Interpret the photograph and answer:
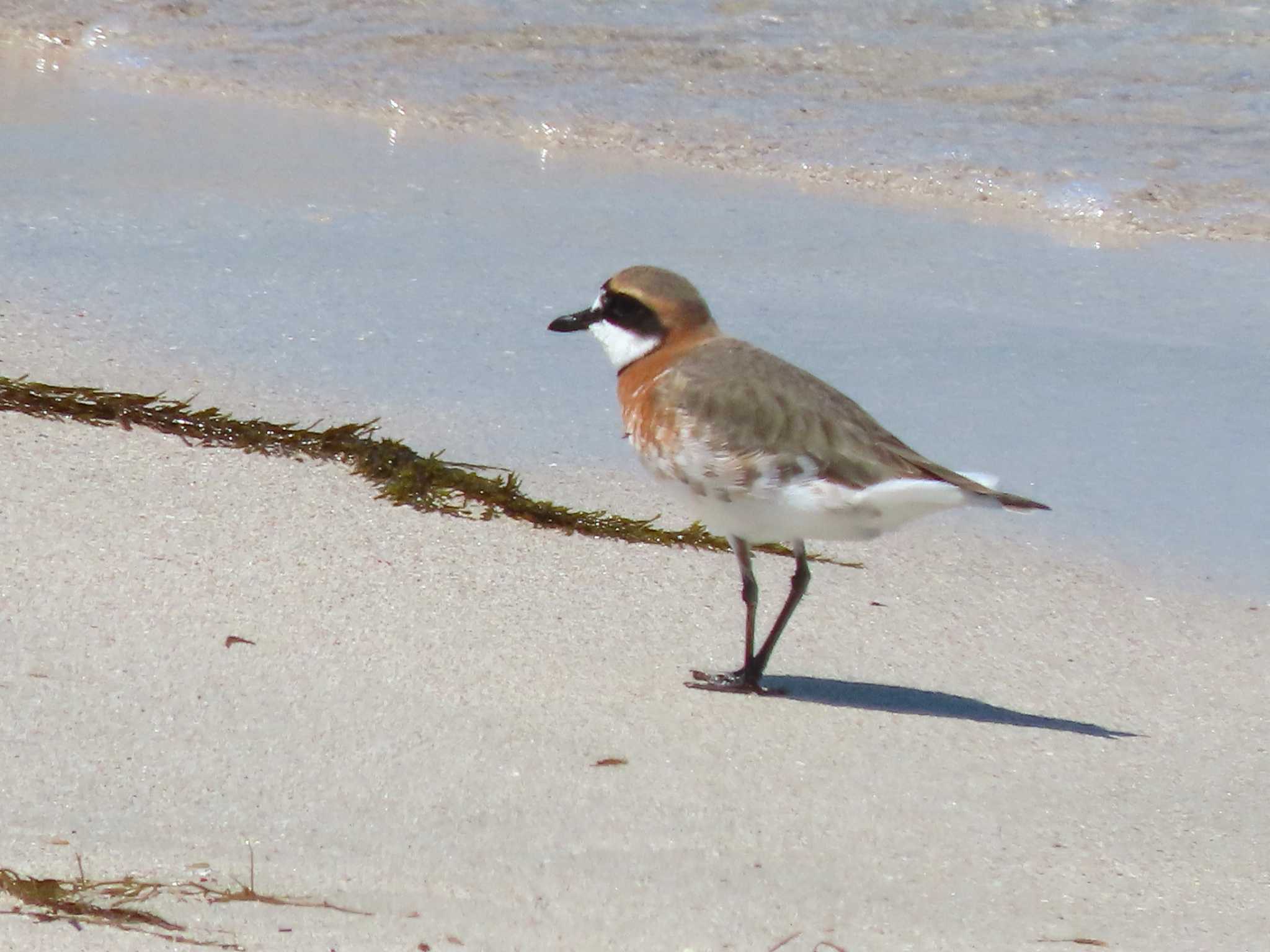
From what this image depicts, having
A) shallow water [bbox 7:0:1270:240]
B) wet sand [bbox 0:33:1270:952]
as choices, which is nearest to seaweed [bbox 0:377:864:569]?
wet sand [bbox 0:33:1270:952]

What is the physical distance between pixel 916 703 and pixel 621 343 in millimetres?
1113

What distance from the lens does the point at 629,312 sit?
13.6 feet

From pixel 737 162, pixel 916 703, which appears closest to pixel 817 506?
pixel 916 703

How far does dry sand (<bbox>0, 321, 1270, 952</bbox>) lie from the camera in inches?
108

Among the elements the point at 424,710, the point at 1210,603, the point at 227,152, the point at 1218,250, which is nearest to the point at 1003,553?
the point at 1210,603

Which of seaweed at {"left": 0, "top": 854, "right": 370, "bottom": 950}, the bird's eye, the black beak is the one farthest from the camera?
the black beak

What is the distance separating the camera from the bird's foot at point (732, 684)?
3.68 metres

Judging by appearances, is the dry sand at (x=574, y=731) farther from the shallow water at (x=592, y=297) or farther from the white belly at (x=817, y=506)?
the shallow water at (x=592, y=297)

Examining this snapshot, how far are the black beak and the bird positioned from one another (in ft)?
0.87

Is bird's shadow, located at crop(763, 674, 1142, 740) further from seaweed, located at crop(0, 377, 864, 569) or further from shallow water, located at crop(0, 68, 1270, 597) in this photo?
shallow water, located at crop(0, 68, 1270, 597)

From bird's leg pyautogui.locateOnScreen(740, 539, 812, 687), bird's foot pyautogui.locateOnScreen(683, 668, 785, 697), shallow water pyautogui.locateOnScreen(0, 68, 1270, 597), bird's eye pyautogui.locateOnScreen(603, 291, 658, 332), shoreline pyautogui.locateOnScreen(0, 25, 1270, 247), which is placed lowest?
bird's foot pyautogui.locateOnScreen(683, 668, 785, 697)

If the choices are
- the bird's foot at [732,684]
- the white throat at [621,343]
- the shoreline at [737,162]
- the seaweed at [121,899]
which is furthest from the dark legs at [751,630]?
the shoreline at [737,162]

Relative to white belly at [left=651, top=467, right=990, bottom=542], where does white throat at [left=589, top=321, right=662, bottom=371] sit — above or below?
above

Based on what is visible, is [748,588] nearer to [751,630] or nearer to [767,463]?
[751,630]
